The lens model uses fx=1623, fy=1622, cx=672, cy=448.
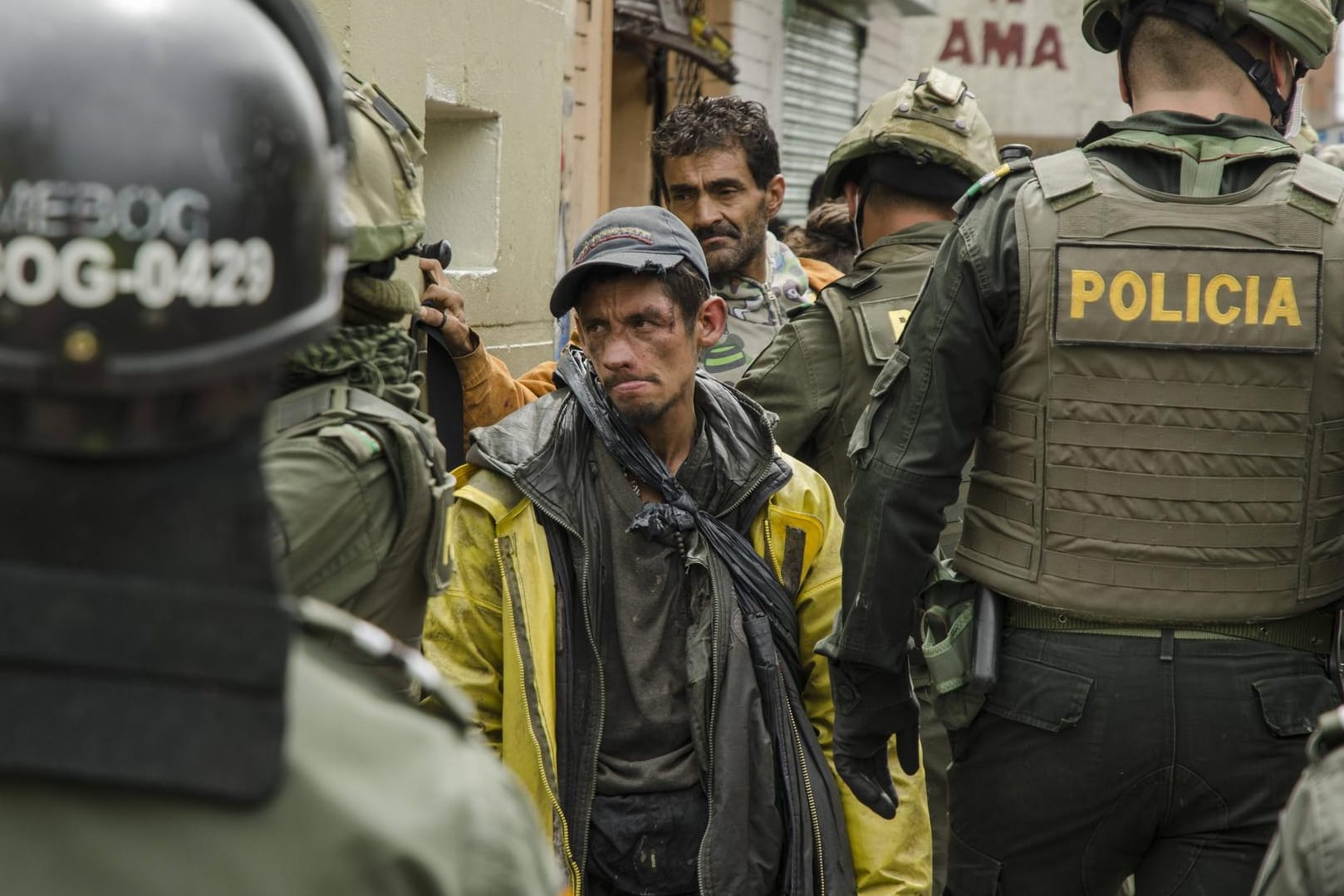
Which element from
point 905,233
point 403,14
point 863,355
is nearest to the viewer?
point 863,355

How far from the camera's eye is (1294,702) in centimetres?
286

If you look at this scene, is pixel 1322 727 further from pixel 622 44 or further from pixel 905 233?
pixel 622 44

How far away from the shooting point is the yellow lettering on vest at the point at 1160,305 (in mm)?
2895

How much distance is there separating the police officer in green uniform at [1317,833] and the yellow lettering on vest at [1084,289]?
149cm

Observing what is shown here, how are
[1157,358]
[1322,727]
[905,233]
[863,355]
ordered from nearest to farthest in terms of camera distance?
[1322,727], [1157,358], [863,355], [905,233]

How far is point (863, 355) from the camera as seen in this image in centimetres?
412

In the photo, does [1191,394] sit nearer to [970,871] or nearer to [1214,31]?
[1214,31]

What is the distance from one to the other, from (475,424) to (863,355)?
3.40 feet

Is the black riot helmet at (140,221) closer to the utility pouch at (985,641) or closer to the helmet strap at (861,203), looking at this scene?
the utility pouch at (985,641)

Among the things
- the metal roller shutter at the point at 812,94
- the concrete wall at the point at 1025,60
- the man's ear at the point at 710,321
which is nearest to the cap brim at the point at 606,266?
the man's ear at the point at 710,321

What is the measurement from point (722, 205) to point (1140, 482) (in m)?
2.59

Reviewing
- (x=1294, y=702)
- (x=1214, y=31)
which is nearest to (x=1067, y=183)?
(x=1214, y=31)

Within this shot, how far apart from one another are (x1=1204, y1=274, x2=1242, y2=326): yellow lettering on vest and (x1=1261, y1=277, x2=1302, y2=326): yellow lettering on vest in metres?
0.05

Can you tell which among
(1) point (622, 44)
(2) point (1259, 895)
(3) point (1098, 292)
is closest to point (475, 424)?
(3) point (1098, 292)
